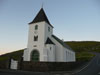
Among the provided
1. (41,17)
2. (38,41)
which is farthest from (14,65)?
(41,17)

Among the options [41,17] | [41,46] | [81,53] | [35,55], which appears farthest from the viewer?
[81,53]

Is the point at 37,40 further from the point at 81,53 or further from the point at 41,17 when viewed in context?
the point at 81,53

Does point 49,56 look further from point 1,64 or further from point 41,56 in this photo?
point 1,64

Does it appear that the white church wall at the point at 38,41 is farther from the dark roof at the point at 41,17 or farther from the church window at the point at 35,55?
the dark roof at the point at 41,17

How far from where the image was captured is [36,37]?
87.6ft

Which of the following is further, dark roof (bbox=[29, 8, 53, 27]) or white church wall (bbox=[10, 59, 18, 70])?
dark roof (bbox=[29, 8, 53, 27])

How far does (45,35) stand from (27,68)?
9.82 m

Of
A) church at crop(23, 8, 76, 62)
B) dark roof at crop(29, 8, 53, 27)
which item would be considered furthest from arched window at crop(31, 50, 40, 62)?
dark roof at crop(29, 8, 53, 27)

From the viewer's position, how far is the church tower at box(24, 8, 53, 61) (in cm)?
2531

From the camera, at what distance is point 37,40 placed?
1037 inches

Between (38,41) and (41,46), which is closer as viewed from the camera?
(41,46)

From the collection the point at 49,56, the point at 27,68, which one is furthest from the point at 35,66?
the point at 49,56

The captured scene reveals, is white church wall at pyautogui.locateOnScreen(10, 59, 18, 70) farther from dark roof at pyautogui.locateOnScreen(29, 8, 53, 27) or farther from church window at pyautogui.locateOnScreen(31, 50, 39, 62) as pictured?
dark roof at pyautogui.locateOnScreen(29, 8, 53, 27)

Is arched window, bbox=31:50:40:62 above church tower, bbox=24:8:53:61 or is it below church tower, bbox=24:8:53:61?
below
